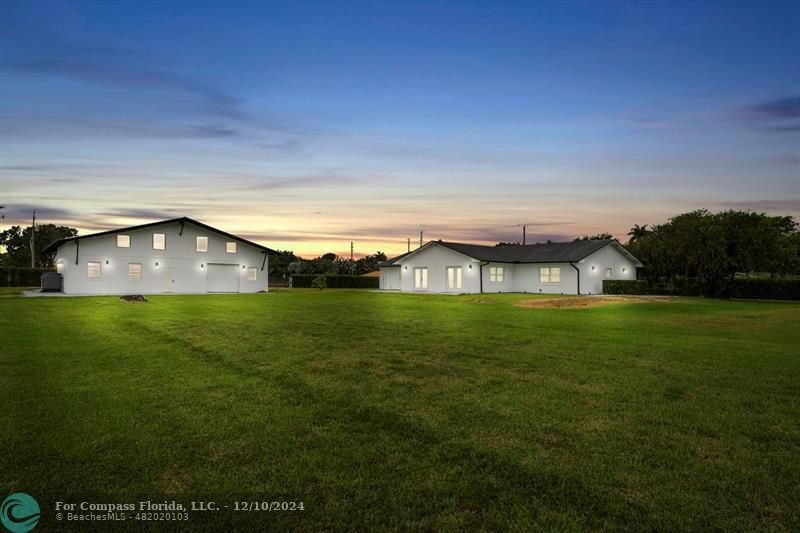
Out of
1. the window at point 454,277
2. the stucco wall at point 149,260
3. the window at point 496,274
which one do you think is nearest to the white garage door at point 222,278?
the stucco wall at point 149,260

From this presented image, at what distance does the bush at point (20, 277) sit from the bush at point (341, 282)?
80.9ft

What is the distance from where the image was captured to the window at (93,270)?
38.1m

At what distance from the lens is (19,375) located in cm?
787

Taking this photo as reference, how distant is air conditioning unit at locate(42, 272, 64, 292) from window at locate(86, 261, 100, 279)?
13.0ft

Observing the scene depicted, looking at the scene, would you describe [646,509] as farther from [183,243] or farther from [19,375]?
[183,243]

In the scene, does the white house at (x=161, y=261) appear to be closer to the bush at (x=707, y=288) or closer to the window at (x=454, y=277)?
the window at (x=454, y=277)

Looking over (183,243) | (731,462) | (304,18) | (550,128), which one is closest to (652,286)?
(550,128)

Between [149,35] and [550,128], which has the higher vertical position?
[149,35]

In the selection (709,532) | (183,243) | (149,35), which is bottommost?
(709,532)

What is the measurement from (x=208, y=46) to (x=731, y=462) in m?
20.6

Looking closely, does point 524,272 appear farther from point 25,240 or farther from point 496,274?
point 25,240

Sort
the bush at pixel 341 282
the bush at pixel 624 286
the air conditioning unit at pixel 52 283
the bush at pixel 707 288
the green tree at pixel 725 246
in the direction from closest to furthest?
the green tree at pixel 725 246
the bush at pixel 707 288
the bush at pixel 624 286
the air conditioning unit at pixel 52 283
the bush at pixel 341 282

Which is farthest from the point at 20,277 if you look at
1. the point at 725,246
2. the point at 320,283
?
the point at 725,246

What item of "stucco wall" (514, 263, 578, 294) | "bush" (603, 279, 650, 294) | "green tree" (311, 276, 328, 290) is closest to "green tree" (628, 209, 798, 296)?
"bush" (603, 279, 650, 294)
